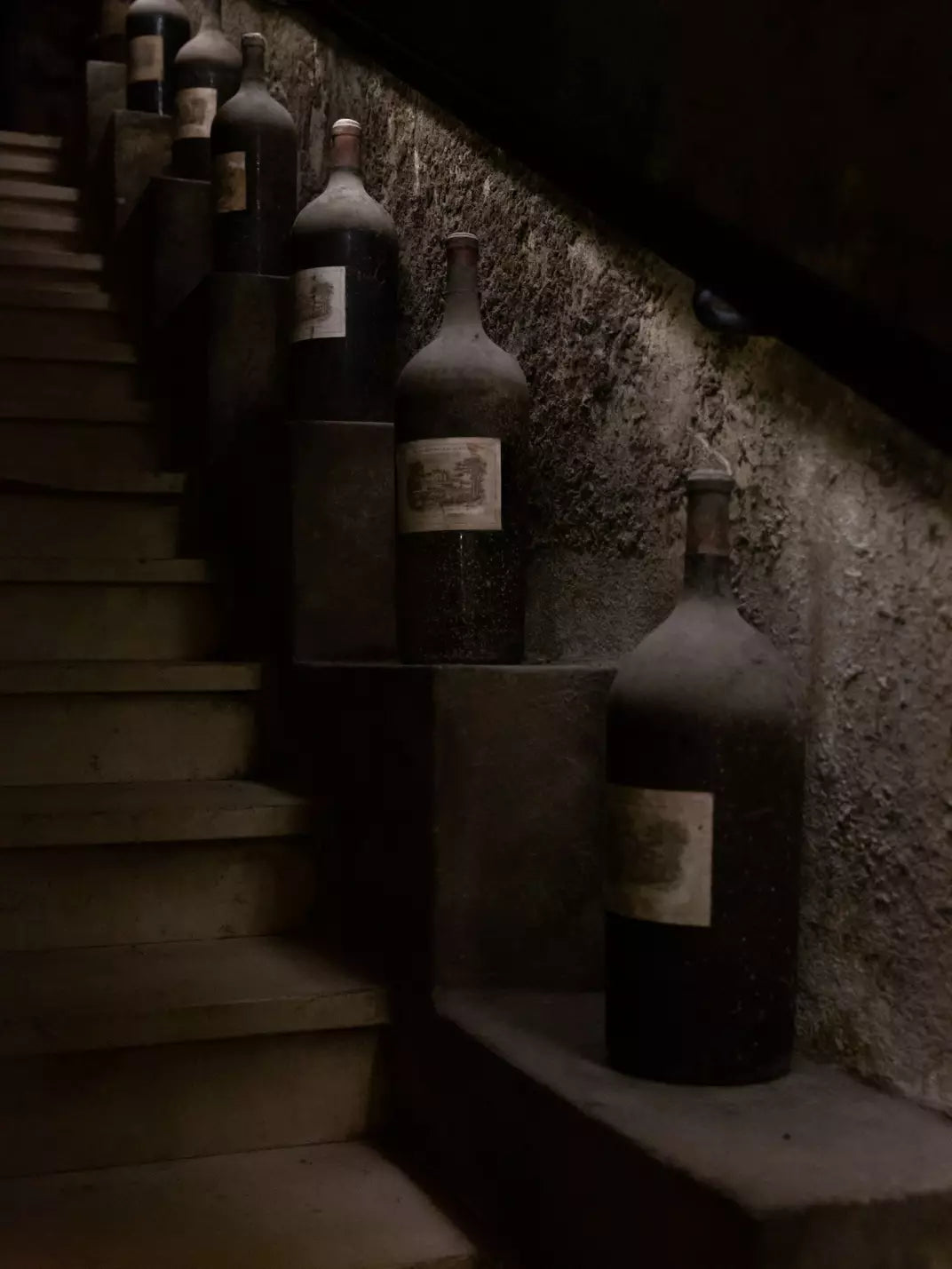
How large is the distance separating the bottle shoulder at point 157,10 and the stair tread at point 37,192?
1.88ft

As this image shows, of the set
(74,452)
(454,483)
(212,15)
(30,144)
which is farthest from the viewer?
(30,144)

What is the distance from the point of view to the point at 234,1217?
132cm

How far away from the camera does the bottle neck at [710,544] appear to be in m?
1.25

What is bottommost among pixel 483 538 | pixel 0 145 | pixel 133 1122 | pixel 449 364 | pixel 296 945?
pixel 133 1122

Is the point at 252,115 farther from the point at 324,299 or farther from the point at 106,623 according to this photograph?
the point at 106,623

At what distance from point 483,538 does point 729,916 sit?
27.0 inches

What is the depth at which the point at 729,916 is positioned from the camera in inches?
45.8

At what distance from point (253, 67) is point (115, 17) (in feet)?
7.58

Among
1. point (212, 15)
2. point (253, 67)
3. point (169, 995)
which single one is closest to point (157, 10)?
point (212, 15)

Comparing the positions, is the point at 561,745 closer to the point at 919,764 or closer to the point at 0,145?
the point at 919,764

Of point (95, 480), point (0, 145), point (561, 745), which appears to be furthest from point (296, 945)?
point (0, 145)

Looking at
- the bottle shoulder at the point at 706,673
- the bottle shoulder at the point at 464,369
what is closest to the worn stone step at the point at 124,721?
the bottle shoulder at the point at 464,369

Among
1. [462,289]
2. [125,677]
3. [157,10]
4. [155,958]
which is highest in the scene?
[157,10]

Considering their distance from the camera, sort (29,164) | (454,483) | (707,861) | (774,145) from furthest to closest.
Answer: (29,164) → (454,483) → (707,861) → (774,145)
